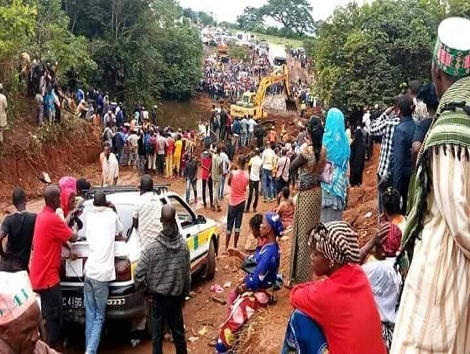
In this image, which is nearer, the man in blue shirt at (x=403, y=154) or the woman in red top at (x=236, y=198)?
the man in blue shirt at (x=403, y=154)

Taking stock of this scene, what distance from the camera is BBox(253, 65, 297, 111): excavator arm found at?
34.3m

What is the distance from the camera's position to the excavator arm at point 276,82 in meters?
34.3

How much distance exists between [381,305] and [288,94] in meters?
35.0

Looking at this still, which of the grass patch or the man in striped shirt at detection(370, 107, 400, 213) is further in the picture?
the grass patch

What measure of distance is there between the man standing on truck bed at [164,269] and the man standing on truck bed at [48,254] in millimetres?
832

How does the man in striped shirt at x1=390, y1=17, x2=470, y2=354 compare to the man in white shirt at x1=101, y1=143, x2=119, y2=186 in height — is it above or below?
above

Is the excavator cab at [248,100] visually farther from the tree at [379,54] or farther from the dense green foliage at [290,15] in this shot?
the dense green foliage at [290,15]

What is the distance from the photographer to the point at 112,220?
244 inches

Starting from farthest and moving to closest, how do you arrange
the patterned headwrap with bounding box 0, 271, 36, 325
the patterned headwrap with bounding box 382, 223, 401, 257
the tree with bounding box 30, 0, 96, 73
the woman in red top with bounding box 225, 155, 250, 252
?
1. the tree with bounding box 30, 0, 96, 73
2. the woman in red top with bounding box 225, 155, 250, 252
3. the patterned headwrap with bounding box 382, 223, 401, 257
4. the patterned headwrap with bounding box 0, 271, 36, 325

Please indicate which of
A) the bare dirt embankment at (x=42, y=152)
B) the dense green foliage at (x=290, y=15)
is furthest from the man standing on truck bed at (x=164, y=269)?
the dense green foliage at (x=290, y=15)

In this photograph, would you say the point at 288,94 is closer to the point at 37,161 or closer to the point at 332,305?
the point at 37,161

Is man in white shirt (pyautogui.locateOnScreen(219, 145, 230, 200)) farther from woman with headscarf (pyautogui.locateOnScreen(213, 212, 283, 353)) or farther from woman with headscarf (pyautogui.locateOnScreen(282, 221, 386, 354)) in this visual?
woman with headscarf (pyautogui.locateOnScreen(282, 221, 386, 354))

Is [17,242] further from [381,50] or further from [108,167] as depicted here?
[381,50]

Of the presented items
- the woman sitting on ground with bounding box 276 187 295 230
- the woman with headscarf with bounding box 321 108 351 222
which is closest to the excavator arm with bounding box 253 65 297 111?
the woman sitting on ground with bounding box 276 187 295 230
